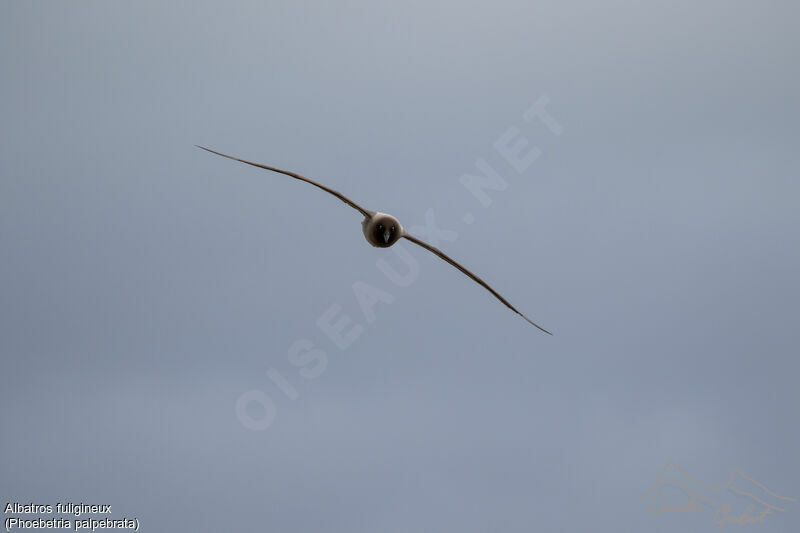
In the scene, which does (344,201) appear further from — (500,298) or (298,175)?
(500,298)

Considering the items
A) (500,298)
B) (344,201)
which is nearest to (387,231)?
(344,201)

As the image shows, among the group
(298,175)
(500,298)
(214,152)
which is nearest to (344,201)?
(298,175)

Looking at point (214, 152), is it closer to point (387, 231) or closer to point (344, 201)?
point (344, 201)

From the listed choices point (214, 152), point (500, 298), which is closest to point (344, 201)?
point (214, 152)

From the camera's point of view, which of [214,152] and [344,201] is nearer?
[214,152]

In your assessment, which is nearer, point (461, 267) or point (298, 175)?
point (298, 175)

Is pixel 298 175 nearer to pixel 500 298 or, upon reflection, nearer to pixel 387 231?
pixel 387 231

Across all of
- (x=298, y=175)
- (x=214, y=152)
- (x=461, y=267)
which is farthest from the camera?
(x=461, y=267)

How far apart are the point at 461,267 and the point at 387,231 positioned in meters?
3.32

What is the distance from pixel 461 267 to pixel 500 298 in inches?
70.6

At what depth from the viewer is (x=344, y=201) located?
30047mm

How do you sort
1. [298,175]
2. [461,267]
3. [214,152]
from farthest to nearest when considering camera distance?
[461,267], [298,175], [214,152]

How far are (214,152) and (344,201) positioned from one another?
4.60m

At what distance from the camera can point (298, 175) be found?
29.8m
